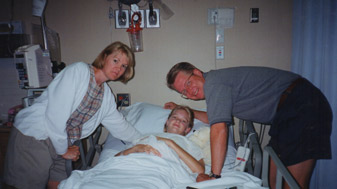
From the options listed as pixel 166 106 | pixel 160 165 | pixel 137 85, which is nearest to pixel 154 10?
pixel 137 85

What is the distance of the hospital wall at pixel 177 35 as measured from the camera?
2.19 meters

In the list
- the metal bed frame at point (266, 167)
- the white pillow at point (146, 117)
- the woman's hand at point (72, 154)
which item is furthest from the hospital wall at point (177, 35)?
the woman's hand at point (72, 154)

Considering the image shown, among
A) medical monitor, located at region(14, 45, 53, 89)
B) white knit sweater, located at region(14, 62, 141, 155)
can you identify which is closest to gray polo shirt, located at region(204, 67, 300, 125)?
white knit sweater, located at region(14, 62, 141, 155)

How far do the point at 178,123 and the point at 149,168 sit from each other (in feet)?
2.05

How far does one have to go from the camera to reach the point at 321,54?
4.84 feet

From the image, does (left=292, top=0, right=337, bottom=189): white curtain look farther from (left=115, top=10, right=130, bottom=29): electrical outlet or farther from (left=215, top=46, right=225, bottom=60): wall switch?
(left=115, top=10, right=130, bottom=29): electrical outlet

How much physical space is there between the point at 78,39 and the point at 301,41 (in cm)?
248

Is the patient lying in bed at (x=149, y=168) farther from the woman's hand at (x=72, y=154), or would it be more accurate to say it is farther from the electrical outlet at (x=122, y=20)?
the electrical outlet at (x=122, y=20)

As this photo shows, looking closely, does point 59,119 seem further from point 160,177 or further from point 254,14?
point 254,14

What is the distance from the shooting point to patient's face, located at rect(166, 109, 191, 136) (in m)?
1.79

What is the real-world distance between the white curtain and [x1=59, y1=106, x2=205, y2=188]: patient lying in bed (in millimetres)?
1008

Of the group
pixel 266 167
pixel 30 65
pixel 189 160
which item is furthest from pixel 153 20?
pixel 266 167

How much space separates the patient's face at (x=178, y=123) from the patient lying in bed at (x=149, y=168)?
17cm

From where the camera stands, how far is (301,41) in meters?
1.81
